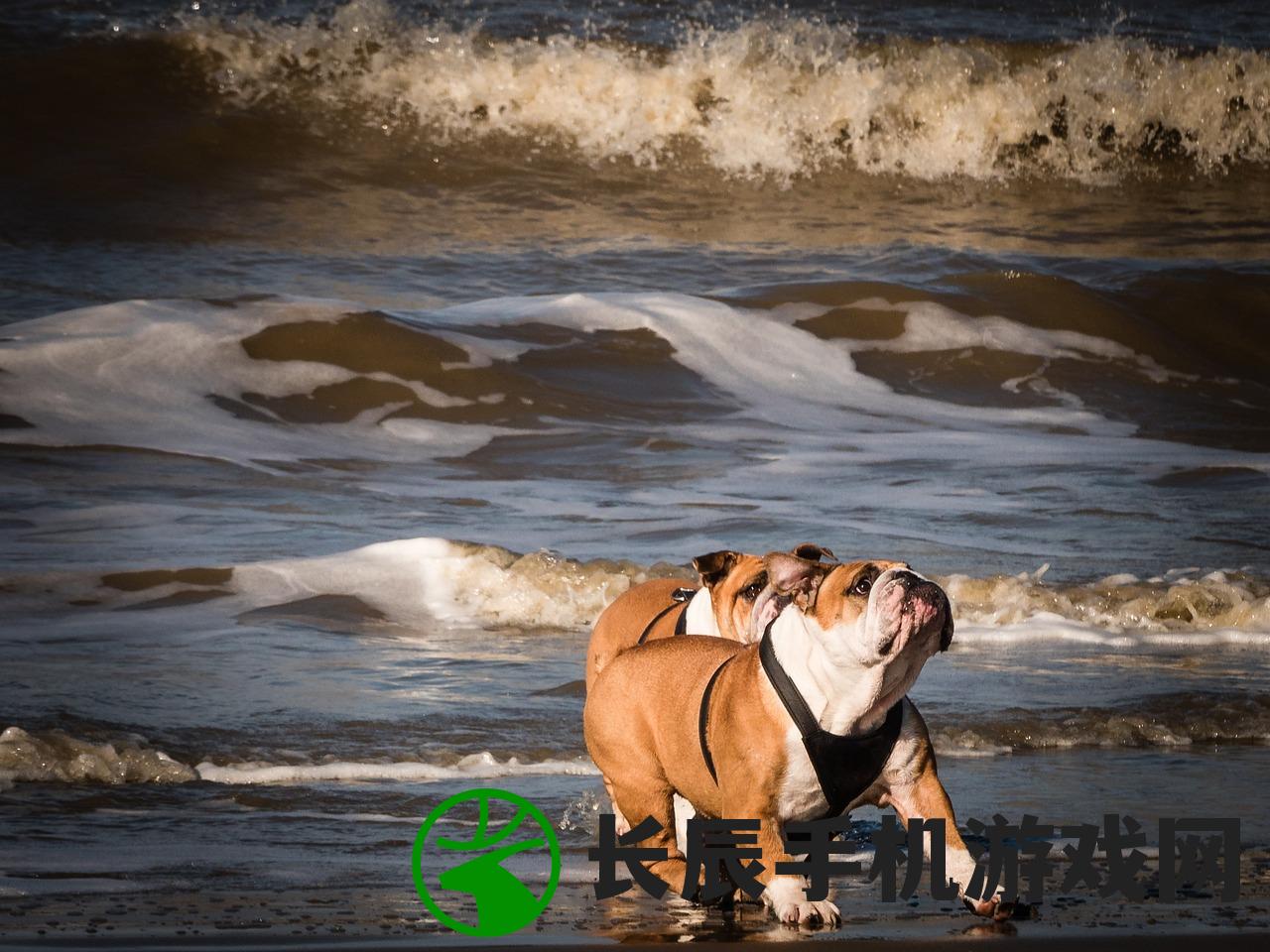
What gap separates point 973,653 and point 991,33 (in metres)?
19.5

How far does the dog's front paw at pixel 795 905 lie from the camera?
12.5 feet

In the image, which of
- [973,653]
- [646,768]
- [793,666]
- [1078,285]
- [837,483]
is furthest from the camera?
[1078,285]

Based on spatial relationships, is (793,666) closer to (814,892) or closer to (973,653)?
(814,892)

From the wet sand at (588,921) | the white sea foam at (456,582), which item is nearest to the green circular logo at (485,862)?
the wet sand at (588,921)

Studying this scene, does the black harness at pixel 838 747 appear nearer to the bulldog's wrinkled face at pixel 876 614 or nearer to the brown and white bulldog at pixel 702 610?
the bulldog's wrinkled face at pixel 876 614

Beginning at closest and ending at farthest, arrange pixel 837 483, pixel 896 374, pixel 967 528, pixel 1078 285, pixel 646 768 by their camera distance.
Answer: pixel 646 768
pixel 967 528
pixel 837 483
pixel 896 374
pixel 1078 285

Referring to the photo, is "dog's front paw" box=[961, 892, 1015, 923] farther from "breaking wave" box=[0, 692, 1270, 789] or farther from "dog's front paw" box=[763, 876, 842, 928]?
Answer: "breaking wave" box=[0, 692, 1270, 789]

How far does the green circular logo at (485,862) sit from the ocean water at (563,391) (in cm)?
11

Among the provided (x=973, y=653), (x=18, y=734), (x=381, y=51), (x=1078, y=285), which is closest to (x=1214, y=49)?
(x=1078, y=285)

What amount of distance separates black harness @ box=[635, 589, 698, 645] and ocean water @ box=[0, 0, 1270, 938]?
63 cm

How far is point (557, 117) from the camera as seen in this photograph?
23188 mm

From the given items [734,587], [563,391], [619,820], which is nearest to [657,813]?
[619,820]

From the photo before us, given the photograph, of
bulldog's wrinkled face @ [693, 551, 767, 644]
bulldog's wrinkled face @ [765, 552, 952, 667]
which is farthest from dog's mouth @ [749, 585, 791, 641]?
bulldog's wrinkled face @ [765, 552, 952, 667]

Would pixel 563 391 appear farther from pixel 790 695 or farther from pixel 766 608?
pixel 790 695
